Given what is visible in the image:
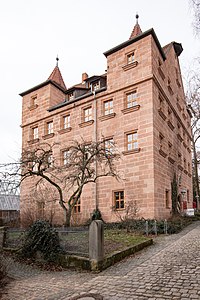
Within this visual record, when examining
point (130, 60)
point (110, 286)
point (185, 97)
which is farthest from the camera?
point (185, 97)

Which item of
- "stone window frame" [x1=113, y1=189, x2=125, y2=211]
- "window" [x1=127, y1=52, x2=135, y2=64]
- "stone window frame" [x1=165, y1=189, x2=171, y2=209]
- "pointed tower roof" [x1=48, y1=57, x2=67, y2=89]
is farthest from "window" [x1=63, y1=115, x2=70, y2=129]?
"stone window frame" [x1=165, y1=189, x2=171, y2=209]

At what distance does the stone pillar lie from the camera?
711 centimetres

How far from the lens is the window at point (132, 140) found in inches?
659

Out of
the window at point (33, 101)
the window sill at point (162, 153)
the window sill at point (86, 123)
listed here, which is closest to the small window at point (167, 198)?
the window sill at point (162, 153)

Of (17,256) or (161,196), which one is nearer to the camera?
(17,256)

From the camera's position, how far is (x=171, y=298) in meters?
4.74

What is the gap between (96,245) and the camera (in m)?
7.14

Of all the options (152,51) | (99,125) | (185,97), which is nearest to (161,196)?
(99,125)

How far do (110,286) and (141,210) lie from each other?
9929mm

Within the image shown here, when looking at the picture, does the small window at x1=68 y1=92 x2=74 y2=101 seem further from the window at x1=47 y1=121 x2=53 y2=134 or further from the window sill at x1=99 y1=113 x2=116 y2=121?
the window sill at x1=99 y1=113 x2=116 y2=121

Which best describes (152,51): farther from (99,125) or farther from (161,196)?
(161,196)

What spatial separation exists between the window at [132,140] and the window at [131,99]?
2003mm

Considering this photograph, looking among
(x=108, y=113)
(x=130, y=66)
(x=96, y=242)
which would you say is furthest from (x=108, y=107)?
(x=96, y=242)

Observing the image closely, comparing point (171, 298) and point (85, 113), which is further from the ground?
point (85, 113)
